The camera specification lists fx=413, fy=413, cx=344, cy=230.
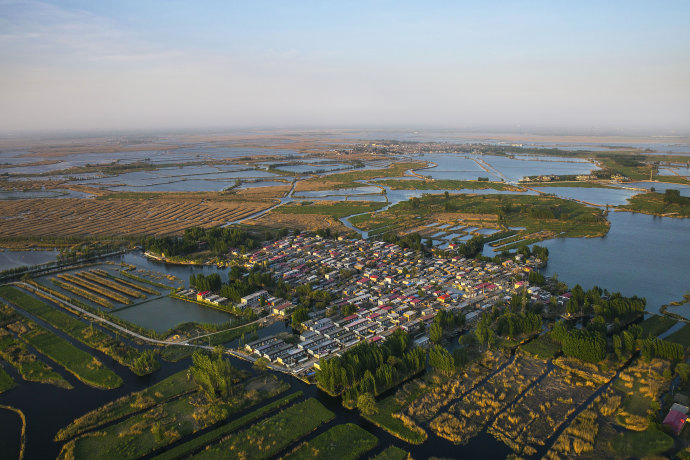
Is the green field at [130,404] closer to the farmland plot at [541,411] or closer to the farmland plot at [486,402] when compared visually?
the farmland plot at [486,402]

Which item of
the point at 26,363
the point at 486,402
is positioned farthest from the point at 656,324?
the point at 26,363

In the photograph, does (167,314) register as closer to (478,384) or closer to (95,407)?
(95,407)

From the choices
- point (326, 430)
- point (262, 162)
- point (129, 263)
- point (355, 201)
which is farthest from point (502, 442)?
point (262, 162)

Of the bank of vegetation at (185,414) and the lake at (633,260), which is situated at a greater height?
the lake at (633,260)

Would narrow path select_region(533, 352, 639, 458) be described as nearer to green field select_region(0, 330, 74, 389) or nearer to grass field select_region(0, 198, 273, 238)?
green field select_region(0, 330, 74, 389)

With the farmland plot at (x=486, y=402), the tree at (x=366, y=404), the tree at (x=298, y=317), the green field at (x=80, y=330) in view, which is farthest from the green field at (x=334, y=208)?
the tree at (x=366, y=404)

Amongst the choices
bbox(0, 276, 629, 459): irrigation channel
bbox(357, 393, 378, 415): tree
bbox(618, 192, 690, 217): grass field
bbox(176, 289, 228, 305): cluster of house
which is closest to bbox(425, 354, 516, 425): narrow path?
bbox(0, 276, 629, 459): irrigation channel
